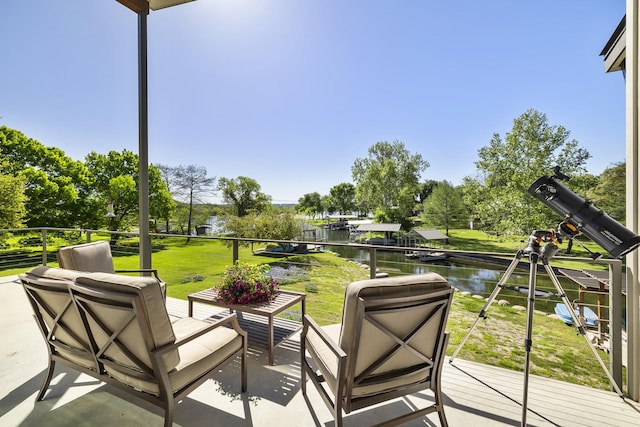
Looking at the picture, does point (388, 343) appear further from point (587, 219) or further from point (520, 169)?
point (520, 169)

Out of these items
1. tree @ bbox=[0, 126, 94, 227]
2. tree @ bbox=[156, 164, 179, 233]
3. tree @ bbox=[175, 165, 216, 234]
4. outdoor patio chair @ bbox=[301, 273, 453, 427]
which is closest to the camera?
outdoor patio chair @ bbox=[301, 273, 453, 427]

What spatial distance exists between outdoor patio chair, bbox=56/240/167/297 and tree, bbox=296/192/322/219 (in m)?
25.2

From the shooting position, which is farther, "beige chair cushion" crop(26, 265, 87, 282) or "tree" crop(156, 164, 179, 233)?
"tree" crop(156, 164, 179, 233)

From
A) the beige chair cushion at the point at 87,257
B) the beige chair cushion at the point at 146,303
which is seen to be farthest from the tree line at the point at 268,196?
the beige chair cushion at the point at 146,303

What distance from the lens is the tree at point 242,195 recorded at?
78.9 feet

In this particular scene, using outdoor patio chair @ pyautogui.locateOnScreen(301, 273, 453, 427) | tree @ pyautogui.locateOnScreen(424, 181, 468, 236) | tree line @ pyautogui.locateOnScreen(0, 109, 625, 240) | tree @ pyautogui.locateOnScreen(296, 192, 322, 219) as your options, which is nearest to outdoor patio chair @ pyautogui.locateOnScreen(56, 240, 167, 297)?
outdoor patio chair @ pyautogui.locateOnScreen(301, 273, 453, 427)

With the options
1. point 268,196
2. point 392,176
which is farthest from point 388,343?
point 392,176

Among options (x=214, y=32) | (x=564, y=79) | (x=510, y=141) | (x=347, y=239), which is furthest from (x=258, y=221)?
(x=564, y=79)

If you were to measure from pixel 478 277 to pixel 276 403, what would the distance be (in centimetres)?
1311

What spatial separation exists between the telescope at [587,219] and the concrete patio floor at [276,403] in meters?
0.96

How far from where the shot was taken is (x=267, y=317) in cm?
246

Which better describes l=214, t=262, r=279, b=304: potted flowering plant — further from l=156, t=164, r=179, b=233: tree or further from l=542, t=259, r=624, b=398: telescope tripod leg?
l=156, t=164, r=179, b=233: tree

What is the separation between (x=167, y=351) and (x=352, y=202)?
3092cm

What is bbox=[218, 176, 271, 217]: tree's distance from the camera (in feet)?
78.9
